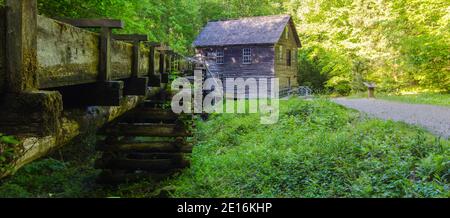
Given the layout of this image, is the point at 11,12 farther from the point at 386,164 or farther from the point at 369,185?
the point at 386,164

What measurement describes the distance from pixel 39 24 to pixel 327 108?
45.2ft

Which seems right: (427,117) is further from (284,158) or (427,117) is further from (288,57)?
(288,57)

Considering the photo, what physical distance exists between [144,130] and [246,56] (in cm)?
2489

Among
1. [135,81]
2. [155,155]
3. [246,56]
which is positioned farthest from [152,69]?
[246,56]

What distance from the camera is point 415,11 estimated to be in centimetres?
2573

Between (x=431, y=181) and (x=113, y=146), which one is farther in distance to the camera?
(x=113, y=146)

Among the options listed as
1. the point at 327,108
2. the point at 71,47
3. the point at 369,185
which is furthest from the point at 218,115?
the point at 71,47

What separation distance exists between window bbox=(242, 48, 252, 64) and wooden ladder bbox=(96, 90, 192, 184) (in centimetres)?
2400

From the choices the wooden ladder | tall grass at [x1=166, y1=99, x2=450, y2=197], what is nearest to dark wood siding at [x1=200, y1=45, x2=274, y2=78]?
tall grass at [x1=166, y1=99, x2=450, y2=197]

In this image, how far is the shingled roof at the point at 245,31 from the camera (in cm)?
3216

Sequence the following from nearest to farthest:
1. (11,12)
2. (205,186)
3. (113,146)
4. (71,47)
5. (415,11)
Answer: (11,12) → (71,47) → (205,186) → (113,146) → (415,11)

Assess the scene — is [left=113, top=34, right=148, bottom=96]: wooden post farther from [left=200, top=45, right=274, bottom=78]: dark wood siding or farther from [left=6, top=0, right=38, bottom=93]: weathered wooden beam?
[left=200, top=45, right=274, bottom=78]: dark wood siding

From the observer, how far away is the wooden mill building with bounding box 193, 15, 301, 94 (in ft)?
106
